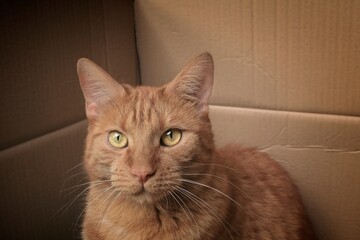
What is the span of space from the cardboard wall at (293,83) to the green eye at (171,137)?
0.47 metres

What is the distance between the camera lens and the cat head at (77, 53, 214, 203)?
41.0 inches

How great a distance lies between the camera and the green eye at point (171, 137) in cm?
112

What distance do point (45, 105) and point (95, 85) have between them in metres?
0.28

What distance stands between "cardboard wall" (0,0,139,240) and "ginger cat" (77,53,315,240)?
0.22 m

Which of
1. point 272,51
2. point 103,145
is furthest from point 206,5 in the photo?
point 103,145

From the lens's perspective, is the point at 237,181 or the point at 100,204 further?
the point at 237,181

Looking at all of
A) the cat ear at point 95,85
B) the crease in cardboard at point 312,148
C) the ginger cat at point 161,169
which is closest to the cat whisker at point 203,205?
the ginger cat at point 161,169

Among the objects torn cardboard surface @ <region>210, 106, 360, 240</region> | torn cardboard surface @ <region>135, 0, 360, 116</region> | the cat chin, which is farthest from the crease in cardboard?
the cat chin

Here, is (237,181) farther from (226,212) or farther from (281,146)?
(281,146)

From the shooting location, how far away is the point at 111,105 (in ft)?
3.95

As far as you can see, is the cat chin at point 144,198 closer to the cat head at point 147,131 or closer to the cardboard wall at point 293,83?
the cat head at point 147,131

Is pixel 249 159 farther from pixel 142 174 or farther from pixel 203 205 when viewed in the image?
pixel 142 174

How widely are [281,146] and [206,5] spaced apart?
1.93 feet

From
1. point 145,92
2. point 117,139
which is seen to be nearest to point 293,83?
point 145,92
